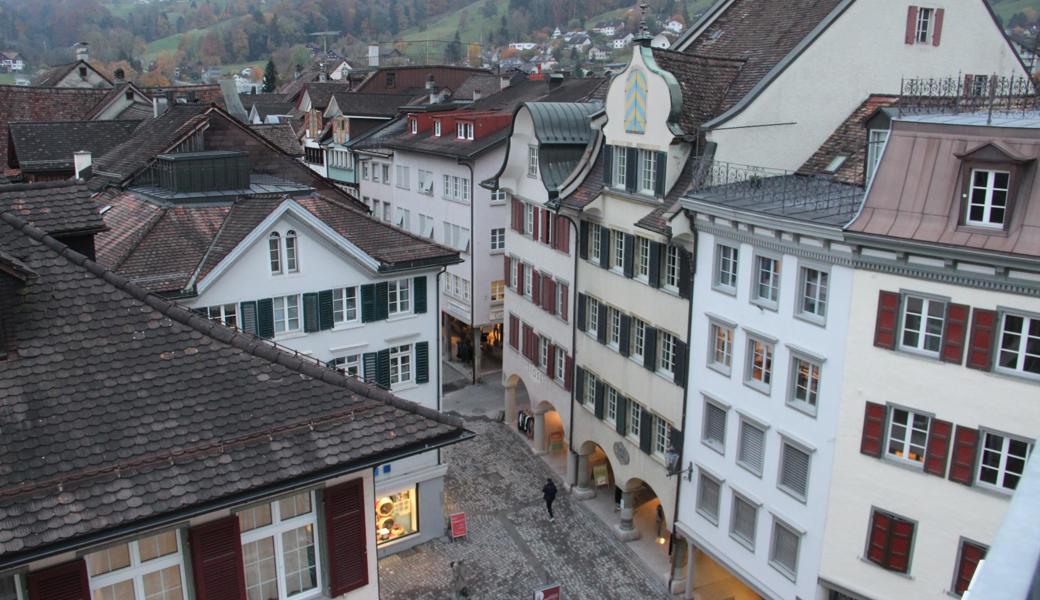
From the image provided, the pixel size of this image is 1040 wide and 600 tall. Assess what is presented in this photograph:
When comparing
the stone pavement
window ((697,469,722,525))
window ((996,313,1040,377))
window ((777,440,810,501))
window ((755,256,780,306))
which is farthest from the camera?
the stone pavement

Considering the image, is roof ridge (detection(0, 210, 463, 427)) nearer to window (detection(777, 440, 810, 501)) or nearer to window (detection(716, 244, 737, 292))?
window (detection(777, 440, 810, 501))

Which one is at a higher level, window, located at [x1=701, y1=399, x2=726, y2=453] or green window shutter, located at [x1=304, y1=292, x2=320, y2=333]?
green window shutter, located at [x1=304, y1=292, x2=320, y2=333]

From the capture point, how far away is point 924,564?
22453mm

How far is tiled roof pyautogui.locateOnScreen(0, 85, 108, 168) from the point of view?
52.9 metres

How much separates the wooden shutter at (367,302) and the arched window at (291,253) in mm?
2612

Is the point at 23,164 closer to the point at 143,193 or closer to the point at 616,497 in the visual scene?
the point at 143,193

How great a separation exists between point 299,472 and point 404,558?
21954 millimetres

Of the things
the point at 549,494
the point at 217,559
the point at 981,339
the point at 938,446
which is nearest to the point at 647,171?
the point at 549,494

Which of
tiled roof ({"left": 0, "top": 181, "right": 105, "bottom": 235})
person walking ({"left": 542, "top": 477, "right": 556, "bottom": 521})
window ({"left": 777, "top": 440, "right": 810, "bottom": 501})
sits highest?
tiled roof ({"left": 0, "top": 181, "right": 105, "bottom": 235})

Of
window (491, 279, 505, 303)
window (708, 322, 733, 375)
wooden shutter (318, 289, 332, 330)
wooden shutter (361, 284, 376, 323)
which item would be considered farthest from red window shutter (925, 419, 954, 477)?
window (491, 279, 505, 303)

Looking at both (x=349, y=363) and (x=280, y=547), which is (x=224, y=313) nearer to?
(x=349, y=363)

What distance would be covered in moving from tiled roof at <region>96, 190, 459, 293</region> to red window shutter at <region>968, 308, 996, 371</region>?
1764cm

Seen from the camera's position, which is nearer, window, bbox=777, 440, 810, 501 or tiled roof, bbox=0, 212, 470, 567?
tiled roof, bbox=0, 212, 470, 567

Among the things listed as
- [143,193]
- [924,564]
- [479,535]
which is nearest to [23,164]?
[143,193]
